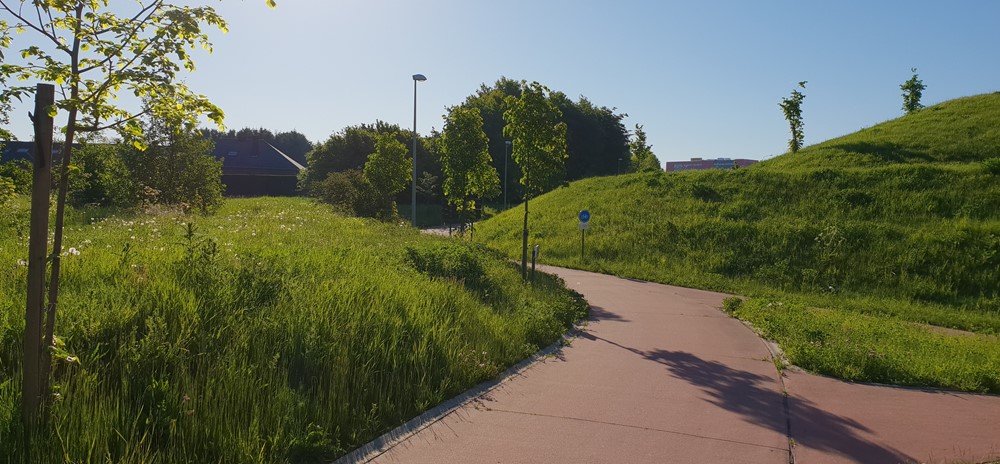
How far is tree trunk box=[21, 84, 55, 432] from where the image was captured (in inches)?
119

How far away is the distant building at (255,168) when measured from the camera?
5778cm

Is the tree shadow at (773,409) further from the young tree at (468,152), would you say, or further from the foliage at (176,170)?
the foliage at (176,170)

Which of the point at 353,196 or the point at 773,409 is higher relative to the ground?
the point at 353,196

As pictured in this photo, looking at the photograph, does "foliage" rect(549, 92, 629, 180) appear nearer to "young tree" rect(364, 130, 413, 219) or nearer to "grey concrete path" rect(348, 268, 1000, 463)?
"young tree" rect(364, 130, 413, 219)

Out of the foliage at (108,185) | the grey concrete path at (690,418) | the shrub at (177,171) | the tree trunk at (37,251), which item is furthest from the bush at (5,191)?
the shrub at (177,171)

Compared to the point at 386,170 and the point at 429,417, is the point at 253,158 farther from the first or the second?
the point at 429,417

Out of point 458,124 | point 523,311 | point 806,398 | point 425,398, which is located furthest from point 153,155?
point 806,398

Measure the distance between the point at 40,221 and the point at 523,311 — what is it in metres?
6.25

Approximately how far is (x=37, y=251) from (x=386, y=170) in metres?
24.5

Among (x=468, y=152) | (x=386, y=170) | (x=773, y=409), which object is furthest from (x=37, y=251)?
(x=386, y=170)

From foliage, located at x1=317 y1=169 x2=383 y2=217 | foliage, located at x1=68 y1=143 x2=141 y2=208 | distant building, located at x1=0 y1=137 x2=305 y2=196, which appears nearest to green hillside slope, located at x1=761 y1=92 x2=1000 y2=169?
foliage, located at x1=317 y1=169 x2=383 y2=217

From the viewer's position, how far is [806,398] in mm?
5785

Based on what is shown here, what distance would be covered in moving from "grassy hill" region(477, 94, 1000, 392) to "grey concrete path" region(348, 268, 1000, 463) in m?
1.11

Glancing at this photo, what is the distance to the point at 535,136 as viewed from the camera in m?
13.6
